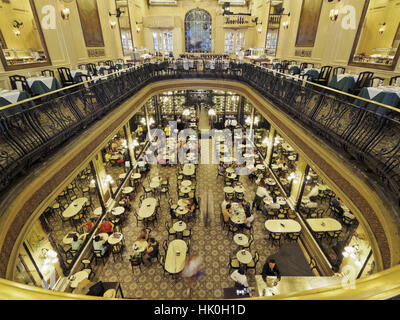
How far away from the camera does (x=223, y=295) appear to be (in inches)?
238

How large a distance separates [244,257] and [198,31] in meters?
21.7

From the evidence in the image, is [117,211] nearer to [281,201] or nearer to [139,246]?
[139,246]

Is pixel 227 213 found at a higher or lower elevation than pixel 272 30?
lower

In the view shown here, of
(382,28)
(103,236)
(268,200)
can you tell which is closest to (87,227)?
(103,236)

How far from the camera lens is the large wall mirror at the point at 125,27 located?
47.9 ft

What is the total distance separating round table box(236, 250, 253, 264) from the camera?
6570 mm

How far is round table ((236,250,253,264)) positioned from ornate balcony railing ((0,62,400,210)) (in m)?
4.29

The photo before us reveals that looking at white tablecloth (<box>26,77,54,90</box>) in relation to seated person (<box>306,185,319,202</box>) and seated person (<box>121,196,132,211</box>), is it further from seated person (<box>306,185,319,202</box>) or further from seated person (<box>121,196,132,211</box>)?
seated person (<box>306,185,319,202</box>)

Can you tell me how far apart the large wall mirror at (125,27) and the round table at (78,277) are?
1396 centimetres

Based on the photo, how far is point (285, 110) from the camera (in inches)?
289

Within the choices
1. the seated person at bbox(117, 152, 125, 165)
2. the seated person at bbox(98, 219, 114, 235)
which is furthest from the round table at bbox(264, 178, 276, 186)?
the seated person at bbox(117, 152, 125, 165)

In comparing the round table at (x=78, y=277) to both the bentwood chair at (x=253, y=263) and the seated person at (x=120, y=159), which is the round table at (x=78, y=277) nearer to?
the bentwood chair at (x=253, y=263)

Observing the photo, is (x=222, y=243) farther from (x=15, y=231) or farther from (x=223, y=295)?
(x=15, y=231)

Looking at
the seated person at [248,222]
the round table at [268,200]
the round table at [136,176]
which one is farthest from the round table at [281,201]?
the round table at [136,176]
